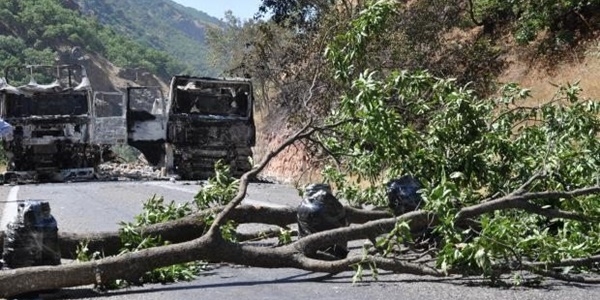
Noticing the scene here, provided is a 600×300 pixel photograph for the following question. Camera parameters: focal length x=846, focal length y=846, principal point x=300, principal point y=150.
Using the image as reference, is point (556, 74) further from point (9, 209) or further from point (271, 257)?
point (271, 257)

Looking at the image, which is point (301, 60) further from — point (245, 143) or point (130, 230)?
point (130, 230)

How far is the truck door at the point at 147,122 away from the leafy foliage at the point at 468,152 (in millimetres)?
12560

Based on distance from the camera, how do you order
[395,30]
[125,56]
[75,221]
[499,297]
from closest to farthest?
[499,297]
[75,221]
[395,30]
[125,56]

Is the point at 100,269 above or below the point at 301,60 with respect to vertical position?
below

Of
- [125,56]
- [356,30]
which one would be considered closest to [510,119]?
[356,30]

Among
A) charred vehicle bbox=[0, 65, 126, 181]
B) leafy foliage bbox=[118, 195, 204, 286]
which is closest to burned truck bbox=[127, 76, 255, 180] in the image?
charred vehicle bbox=[0, 65, 126, 181]

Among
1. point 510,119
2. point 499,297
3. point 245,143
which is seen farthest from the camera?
point 245,143

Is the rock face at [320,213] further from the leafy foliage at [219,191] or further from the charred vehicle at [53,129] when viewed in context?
the charred vehicle at [53,129]

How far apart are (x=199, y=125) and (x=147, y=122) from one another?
1.43 metres

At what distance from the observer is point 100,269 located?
18.8 ft

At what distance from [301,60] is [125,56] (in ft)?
375

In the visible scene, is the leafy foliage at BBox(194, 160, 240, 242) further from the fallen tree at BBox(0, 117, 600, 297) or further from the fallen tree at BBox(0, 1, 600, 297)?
the fallen tree at BBox(0, 117, 600, 297)

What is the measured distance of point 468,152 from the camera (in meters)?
7.11

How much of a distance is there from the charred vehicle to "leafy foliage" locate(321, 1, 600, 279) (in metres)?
13.8
